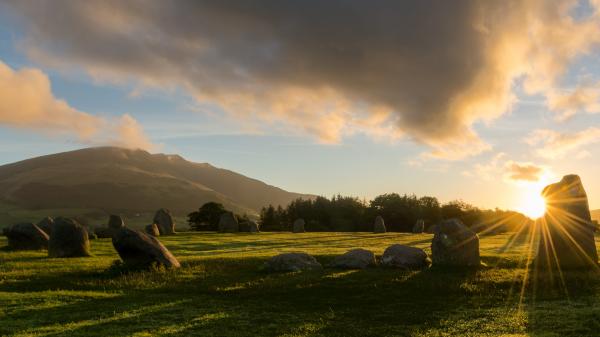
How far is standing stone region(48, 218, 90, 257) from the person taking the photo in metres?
31.0

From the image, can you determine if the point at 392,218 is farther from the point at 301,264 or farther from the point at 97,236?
the point at 301,264

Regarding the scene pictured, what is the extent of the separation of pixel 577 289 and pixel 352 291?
31.8 feet

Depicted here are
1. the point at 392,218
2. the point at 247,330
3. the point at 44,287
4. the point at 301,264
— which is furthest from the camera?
the point at 392,218

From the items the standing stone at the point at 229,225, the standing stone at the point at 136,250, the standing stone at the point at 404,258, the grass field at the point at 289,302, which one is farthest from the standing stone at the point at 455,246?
the standing stone at the point at 229,225

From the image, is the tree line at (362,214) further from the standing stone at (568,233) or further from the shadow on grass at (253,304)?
the shadow on grass at (253,304)

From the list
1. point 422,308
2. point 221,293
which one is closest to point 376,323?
point 422,308

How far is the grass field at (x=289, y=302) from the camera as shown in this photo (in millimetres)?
14453

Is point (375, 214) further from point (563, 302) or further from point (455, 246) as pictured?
point (563, 302)

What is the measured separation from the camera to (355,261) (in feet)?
88.6

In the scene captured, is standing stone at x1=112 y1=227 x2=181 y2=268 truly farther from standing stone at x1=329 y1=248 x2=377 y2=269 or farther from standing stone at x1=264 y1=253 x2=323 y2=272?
standing stone at x1=329 y1=248 x2=377 y2=269

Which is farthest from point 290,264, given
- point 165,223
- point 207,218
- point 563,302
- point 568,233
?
point 207,218

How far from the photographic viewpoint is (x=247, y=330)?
1421 centimetres

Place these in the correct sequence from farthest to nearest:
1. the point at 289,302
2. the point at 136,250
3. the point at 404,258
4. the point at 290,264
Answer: the point at 404,258
the point at 290,264
the point at 136,250
the point at 289,302

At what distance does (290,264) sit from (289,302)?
759 centimetres
